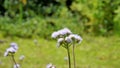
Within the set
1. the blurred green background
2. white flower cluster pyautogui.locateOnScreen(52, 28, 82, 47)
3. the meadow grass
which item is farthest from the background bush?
white flower cluster pyautogui.locateOnScreen(52, 28, 82, 47)

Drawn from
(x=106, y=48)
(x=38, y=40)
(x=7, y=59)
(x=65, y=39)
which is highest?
(x=38, y=40)

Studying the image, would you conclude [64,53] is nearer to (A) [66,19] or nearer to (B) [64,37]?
(A) [66,19]

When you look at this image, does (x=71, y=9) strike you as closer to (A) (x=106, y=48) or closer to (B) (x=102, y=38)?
(B) (x=102, y=38)

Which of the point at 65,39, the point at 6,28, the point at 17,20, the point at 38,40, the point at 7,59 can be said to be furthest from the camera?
the point at 17,20

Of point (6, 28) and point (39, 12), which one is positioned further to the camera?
point (39, 12)

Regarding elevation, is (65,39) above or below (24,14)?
below

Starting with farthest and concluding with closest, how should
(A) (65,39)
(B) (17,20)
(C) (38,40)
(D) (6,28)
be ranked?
(B) (17,20) → (D) (6,28) → (C) (38,40) → (A) (65,39)

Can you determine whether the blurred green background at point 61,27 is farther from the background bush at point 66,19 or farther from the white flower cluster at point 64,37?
the white flower cluster at point 64,37

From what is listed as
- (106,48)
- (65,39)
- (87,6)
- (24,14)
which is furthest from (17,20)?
(65,39)

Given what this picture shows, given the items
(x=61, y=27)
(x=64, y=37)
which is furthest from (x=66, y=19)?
(x=64, y=37)
